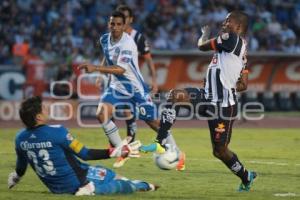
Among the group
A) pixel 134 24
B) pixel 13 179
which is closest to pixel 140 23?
pixel 134 24

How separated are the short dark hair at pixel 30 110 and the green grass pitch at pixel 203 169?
956mm

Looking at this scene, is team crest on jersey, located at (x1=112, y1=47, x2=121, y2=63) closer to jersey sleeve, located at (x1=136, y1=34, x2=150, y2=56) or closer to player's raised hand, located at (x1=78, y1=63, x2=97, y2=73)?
jersey sleeve, located at (x1=136, y1=34, x2=150, y2=56)

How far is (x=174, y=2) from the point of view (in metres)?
30.4

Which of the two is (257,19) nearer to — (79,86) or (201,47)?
(79,86)

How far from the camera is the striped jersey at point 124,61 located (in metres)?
14.0

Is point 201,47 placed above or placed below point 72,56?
above

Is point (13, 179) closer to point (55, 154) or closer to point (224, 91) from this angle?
point (55, 154)

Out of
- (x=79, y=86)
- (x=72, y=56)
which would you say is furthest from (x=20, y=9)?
(x=79, y=86)

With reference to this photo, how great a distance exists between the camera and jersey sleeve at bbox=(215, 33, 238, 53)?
11.0 metres

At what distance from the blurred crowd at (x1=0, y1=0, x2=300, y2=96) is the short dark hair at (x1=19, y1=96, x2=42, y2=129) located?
53.8 ft

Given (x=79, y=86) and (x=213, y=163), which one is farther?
(x=79, y=86)

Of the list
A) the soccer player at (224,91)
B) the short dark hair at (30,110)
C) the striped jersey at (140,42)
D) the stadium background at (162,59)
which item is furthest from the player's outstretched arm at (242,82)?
the stadium background at (162,59)

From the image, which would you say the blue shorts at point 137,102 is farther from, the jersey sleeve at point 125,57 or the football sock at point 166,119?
the football sock at point 166,119

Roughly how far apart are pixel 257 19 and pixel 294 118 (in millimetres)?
6301
